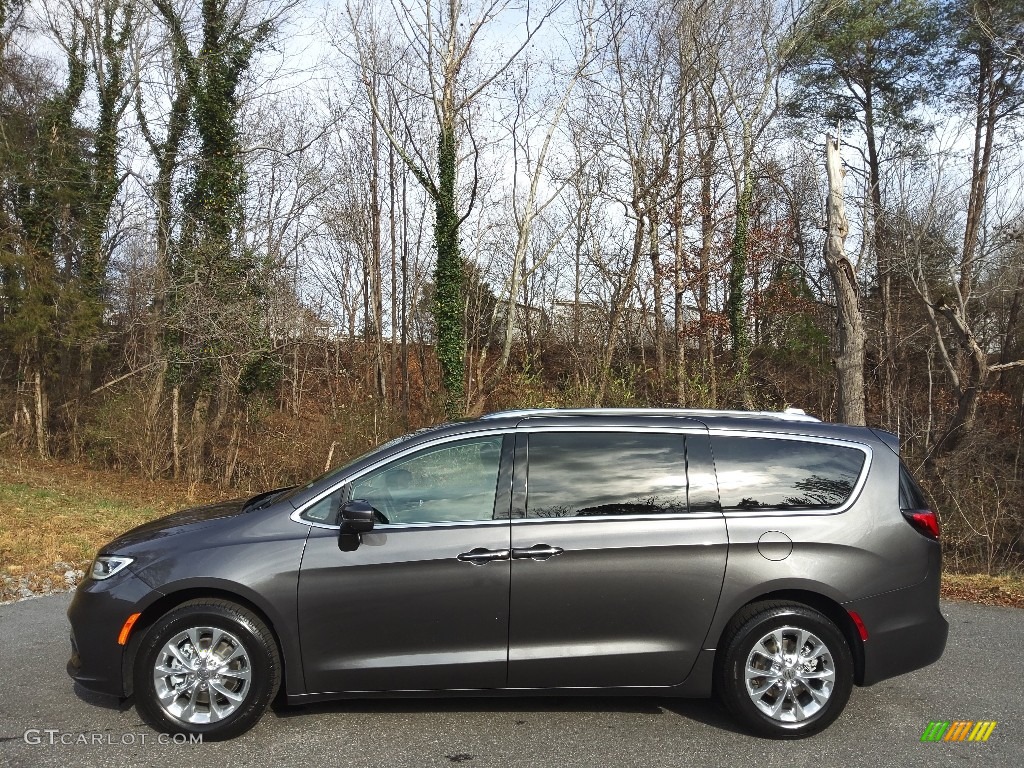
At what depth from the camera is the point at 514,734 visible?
428 centimetres

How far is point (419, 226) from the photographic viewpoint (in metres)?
29.0

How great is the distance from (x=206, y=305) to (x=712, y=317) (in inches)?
561

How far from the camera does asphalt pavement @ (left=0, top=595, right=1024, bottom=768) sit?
13.1 feet

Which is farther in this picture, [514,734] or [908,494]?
[908,494]

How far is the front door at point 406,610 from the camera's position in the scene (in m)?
4.25

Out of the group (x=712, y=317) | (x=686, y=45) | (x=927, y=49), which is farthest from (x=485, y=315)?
(x=927, y=49)

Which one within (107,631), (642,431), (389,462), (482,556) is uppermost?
(642,431)

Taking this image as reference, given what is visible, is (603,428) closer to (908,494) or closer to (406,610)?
(406,610)

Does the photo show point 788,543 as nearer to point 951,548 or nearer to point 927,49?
point 951,548

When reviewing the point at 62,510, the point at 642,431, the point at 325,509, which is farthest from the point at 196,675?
the point at 62,510

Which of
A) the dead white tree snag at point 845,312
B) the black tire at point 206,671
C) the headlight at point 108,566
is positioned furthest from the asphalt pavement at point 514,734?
the dead white tree snag at point 845,312

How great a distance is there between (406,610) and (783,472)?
2.30m

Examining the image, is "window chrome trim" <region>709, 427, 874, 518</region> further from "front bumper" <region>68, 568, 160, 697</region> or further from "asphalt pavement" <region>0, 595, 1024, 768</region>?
"front bumper" <region>68, 568, 160, 697</region>

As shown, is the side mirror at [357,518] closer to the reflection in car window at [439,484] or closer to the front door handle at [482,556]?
the reflection in car window at [439,484]
